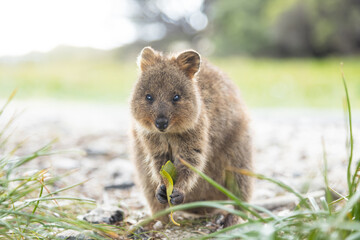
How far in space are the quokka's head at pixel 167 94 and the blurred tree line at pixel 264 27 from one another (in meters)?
17.7

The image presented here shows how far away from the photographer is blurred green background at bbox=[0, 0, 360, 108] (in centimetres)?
1686

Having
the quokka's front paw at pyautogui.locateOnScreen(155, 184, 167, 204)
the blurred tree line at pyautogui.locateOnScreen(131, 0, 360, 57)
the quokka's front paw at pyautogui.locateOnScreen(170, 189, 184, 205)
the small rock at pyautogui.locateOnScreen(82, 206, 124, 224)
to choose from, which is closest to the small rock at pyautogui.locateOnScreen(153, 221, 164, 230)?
the small rock at pyautogui.locateOnScreen(82, 206, 124, 224)

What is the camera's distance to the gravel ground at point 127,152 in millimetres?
5158

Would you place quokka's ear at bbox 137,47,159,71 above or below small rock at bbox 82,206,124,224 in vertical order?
above

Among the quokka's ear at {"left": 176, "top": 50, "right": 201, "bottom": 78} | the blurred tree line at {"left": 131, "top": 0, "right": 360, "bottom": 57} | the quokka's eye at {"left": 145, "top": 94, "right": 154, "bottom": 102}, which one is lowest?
the quokka's eye at {"left": 145, "top": 94, "right": 154, "bottom": 102}

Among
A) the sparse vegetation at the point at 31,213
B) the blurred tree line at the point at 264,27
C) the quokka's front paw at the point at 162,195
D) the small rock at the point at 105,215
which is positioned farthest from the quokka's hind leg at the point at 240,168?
the blurred tree line at the point at 264,27

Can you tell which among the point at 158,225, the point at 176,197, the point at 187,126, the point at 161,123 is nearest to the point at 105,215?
the point at 158,225

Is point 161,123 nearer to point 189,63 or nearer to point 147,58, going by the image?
point 189,63

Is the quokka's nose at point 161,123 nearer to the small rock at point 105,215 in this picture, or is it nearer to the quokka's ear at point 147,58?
the quokka's ear at point 147,58

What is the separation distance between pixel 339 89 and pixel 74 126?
1046cm

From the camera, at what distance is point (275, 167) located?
6633 millimetres

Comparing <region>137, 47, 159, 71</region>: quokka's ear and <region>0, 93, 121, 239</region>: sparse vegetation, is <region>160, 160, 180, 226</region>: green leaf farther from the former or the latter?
<region>137, 47, 159, 71</region>: quokka's ear

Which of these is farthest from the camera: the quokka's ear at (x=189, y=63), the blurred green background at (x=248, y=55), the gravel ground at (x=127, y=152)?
the blurred green background at (x=248, y=55)

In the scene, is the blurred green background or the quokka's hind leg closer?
the quokka's hind leg
